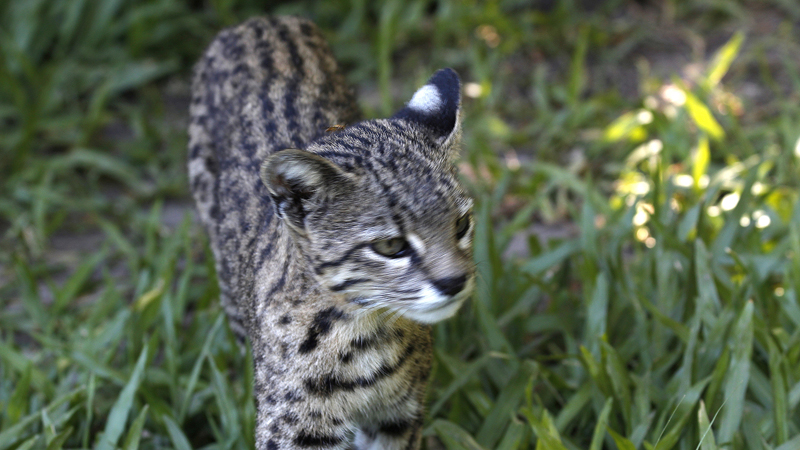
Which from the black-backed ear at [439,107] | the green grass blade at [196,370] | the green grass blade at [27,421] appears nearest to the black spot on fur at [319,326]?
the black-backed ear at [439,107]

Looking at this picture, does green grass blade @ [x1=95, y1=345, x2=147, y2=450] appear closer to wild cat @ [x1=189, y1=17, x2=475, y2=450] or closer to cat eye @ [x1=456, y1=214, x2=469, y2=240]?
wild cat @ [x1=189, y1=17, x2=475, y2=450]

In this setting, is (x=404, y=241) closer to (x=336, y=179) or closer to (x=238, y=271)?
(x=336, y=179)

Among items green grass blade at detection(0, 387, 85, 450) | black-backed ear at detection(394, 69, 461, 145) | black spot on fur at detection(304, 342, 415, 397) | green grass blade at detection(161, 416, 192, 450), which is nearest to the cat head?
black-backed ear at detection(394, 69, 461, 145)

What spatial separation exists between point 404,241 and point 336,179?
0.31 metres

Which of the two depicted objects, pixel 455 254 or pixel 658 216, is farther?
pixel 658 216

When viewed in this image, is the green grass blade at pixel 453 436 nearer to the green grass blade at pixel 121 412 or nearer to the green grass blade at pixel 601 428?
the green grass blade at pixel 601 428

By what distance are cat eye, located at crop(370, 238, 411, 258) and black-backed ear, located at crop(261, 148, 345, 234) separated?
248 millimetres

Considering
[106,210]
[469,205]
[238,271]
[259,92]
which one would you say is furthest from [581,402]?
[106,210]

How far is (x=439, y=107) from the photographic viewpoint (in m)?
3.17

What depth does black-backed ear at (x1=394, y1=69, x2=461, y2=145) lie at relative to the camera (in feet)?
10.2

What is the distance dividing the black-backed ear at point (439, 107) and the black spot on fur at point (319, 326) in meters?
0.73

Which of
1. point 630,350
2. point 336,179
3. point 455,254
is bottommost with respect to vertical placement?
point 630,350

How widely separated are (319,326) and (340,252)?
34cm

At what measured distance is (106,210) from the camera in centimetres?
612
